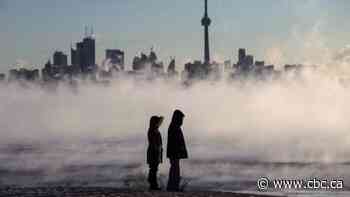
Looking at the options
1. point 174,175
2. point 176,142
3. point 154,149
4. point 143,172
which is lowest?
point 143,172

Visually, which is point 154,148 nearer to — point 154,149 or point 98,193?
point 154,149

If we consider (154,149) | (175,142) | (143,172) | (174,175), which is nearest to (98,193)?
(154,149)

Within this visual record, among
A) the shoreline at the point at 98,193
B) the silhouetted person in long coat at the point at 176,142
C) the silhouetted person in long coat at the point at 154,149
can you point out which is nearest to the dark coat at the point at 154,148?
the silhouetted person in long coat at the point at 154,149

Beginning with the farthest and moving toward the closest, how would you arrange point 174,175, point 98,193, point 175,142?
point 174,175
point 175,142
point 98,193

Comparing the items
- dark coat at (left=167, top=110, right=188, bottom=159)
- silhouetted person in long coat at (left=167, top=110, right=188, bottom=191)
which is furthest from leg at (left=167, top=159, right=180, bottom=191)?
dark coat at (left=167, top=110, right=188, bottom=159)

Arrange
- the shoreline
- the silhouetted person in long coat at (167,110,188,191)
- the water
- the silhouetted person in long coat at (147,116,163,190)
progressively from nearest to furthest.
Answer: the shoreline → the silhouetted person in long coat at (167,110,188,191) → the silhouetted person in long coat at (147,116,163,190) → the water

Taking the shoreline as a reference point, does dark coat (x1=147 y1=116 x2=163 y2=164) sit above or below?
above

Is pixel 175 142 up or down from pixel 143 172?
up

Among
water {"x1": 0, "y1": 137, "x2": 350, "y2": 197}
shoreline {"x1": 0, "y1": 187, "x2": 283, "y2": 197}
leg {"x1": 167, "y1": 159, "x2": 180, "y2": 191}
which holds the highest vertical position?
leg {"x1": 167, "y1": 159, "x2": 180, "y2": 191}

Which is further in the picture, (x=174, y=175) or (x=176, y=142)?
(x=174, y=175)

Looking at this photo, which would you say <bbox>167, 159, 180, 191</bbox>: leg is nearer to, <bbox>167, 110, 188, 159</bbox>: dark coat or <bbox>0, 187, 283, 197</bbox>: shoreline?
<bbox>167, 110, 188, 159</bbox>: dark coat

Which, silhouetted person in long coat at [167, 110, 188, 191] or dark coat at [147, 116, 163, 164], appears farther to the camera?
dark coat at [147, 116, 163, 164]

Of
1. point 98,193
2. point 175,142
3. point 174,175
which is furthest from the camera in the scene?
point 174,175

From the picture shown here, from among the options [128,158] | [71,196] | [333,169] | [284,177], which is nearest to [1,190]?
[71,196]
